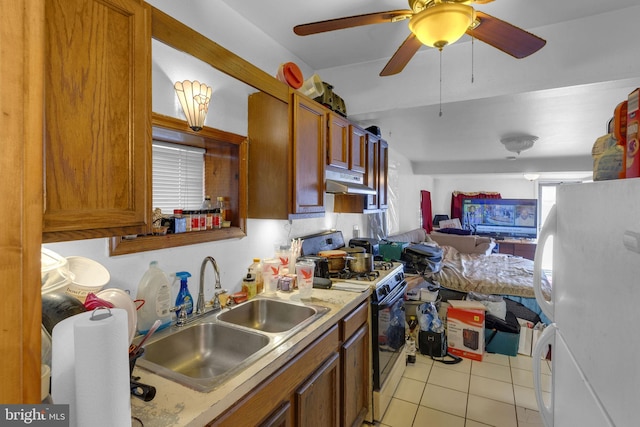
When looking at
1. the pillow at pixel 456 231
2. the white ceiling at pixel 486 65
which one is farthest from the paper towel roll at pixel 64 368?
the pillow at pixel 456 231

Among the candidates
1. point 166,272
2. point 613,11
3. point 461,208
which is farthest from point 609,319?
point 461,208

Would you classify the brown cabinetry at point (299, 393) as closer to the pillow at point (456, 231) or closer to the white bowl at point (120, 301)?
the white bowl at point (120, 301)

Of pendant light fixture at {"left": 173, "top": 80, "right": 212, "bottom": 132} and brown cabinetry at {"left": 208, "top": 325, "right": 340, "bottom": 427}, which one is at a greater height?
pendant light fixture at {"left": 173, "top": 80, "right": 212, "bottom": 132}

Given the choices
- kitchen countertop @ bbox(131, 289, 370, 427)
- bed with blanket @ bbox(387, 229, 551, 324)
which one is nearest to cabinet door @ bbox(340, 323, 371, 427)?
kitchen countertop @ bbox(131, 289, 370, 427)

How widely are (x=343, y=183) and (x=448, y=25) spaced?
128cm

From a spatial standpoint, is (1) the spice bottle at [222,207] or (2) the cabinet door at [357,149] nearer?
(1) the spice bottle at [222,207]

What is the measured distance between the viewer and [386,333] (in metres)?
2.19

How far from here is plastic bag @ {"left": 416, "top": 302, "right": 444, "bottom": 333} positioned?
9.74 feet

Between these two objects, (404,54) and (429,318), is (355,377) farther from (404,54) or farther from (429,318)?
(404,54)

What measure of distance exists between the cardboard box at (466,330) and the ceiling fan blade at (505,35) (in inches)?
93.0

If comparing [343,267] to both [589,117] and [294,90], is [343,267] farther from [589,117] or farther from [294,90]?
[589,117]

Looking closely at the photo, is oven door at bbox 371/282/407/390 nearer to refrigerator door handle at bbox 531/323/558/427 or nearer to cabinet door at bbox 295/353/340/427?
cabinet door at bbox 295/353/340/427

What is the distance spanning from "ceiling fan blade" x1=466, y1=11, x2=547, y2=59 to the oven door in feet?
5.18

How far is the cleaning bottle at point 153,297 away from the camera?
4.37 feet
